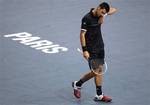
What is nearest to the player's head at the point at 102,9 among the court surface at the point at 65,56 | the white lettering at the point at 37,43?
the court surface at the point at 65,56

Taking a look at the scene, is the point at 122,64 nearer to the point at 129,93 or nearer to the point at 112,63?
the point at 112,63

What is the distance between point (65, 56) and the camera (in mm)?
16266

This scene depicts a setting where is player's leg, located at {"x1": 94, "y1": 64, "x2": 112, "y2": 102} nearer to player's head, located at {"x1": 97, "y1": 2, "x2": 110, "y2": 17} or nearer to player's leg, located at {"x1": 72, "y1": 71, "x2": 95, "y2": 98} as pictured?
player's leg, located at {"x1": 72, "y1": 71, "x2": 95, "y2": 98}

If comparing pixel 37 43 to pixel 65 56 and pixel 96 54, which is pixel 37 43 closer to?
pixel 65 56

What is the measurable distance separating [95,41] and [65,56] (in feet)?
9.38

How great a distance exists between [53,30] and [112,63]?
301 cm

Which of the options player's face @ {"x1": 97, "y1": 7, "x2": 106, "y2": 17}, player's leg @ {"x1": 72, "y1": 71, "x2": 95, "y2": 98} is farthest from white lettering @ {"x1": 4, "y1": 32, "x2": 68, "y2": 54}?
player's face @ {"x1": 97, "y1": 7, "x2": 106, "y2": 17}

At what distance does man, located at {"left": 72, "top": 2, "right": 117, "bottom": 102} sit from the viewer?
13.2 meters

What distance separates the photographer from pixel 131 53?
53.7 ft

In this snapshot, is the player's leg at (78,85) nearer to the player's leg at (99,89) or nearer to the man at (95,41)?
the man at (95,41)

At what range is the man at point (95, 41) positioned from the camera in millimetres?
13195

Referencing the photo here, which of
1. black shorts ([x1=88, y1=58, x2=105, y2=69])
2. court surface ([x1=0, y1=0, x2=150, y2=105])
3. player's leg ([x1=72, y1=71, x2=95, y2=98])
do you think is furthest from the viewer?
court surface ([x1=0, y1=0, x2=150, y2=105])

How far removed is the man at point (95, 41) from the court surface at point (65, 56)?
1.54ft

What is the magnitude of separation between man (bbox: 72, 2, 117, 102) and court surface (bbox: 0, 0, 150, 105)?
469mm
